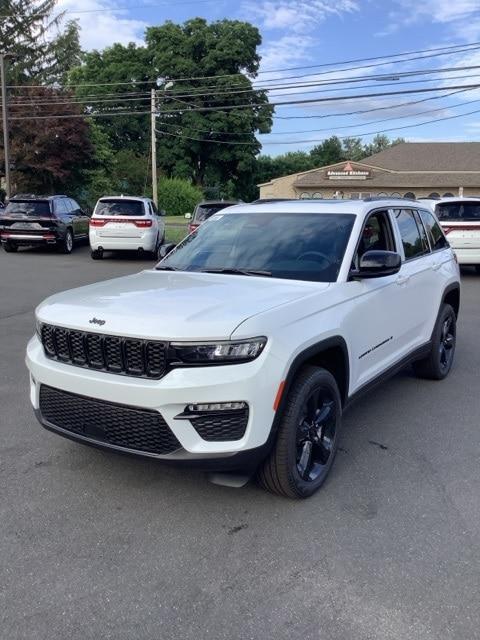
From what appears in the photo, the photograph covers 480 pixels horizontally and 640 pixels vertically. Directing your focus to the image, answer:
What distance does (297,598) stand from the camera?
280 centimetres

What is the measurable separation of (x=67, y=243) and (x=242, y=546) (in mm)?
17176

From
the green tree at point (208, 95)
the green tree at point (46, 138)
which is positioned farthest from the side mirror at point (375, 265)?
the green tree at point (208, 95)

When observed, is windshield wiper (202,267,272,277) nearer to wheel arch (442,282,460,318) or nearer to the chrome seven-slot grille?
the chrome seven-slot grille

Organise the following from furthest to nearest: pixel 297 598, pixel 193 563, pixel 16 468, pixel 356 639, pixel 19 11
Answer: pixel 19 11 → pixel 16 468 → pixel 193 563 → pixel 297 598 → pixel 356 639

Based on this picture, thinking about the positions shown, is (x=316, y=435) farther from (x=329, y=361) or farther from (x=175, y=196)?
(x=175, y=196)

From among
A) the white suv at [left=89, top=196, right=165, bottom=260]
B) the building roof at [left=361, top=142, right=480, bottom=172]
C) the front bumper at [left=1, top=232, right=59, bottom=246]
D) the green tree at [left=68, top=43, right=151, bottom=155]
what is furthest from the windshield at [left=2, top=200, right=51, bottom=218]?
the green tree at [left=68, top=43, right=151, bottom=155]

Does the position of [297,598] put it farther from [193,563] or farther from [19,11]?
[19,11]

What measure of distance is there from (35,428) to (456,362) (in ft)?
15.3

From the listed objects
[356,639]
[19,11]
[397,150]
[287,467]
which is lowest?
[356,639]

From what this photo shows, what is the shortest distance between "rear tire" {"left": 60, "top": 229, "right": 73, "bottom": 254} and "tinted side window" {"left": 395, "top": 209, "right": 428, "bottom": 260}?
14887 millimetres

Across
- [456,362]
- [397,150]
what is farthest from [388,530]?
[397,150]

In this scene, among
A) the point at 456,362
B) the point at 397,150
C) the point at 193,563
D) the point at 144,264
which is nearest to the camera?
the point at 193,563

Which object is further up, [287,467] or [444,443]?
[287,467]

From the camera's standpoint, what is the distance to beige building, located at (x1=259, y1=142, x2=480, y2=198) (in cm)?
4475
